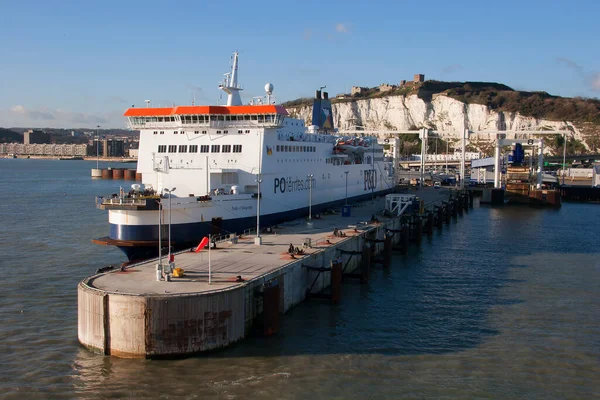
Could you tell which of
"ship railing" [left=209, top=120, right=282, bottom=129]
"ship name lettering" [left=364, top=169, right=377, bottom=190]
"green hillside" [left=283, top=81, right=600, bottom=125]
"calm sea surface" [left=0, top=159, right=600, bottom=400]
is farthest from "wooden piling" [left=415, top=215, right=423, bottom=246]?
"green hillside" [left=283, top=81, right=600, bottom=125]

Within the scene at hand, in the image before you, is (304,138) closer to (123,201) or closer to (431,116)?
(123,201)

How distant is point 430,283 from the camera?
1215 inches

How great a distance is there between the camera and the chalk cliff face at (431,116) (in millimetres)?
155375

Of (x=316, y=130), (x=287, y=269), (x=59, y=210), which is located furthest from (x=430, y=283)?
(x=59, y=210)

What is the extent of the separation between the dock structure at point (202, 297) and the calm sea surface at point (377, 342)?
1.79ft

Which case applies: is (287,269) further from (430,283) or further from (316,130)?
(316,130)

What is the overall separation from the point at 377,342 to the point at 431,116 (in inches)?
5912

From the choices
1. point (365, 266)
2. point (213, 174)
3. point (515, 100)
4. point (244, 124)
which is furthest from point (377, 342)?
point (515, 100)

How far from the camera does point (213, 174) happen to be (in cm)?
3422

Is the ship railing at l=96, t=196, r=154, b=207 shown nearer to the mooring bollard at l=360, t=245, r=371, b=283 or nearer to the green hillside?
the mooring bollard at l=360, t=245, r=371, b=283

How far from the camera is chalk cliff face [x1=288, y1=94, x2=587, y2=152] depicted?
6117 inches

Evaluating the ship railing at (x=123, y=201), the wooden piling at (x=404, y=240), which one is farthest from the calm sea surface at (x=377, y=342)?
the ship railing at (x=123, y=201)

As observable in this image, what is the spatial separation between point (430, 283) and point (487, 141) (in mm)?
146102

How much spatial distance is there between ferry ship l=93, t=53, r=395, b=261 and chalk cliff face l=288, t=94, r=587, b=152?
108496 millimetres
